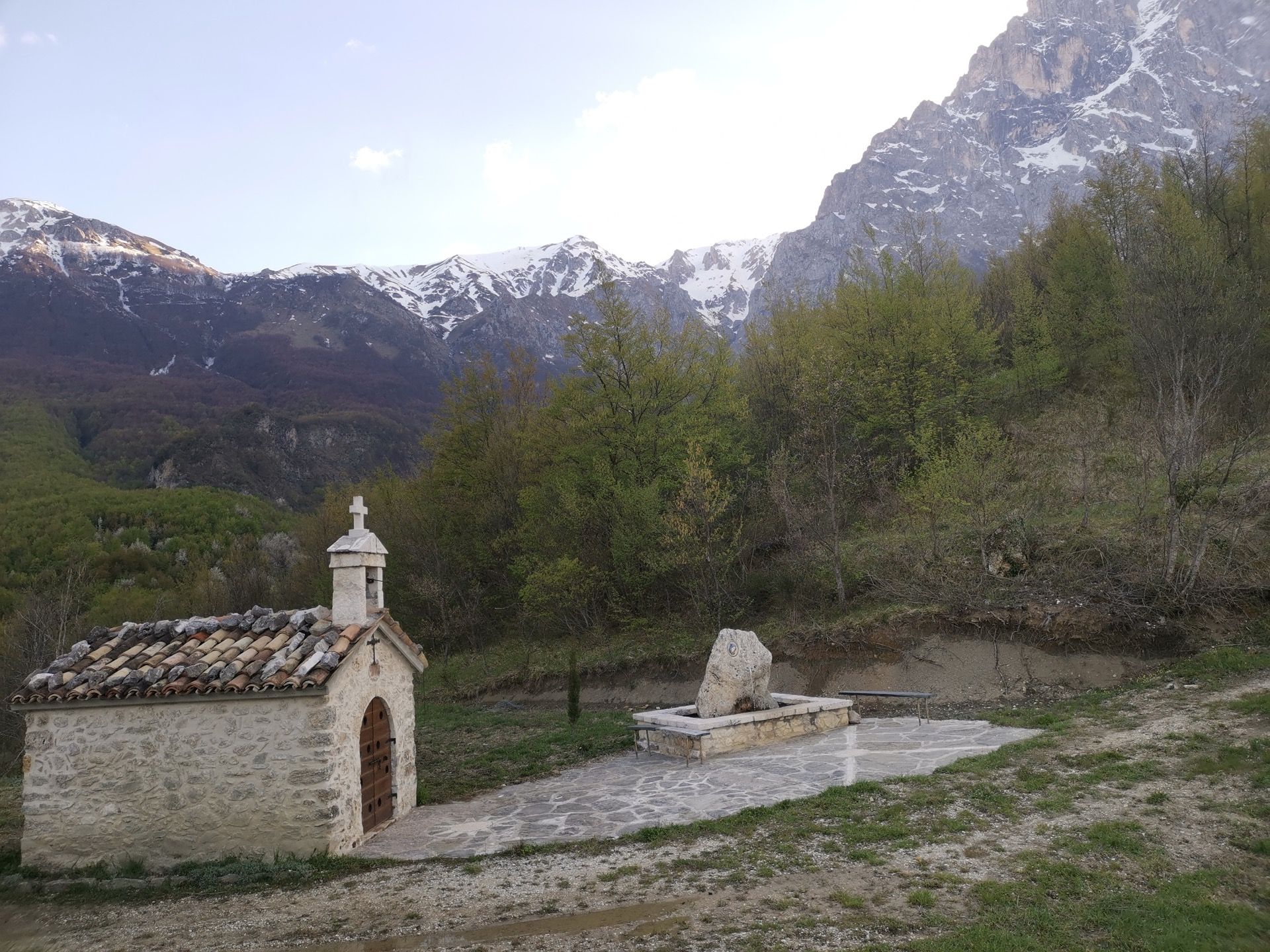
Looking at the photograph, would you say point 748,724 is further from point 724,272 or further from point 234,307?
point 724,272

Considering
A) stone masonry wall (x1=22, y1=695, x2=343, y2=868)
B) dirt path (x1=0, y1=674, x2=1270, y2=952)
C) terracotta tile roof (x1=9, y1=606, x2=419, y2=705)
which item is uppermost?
terracotta tile roof (x1=9, y1=606, x2=419, y2=705)

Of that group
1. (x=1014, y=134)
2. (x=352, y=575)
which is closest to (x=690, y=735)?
(x=352, y=575)

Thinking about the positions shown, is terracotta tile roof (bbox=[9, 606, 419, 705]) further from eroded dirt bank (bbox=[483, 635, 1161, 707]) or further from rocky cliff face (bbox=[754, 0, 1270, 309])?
rocky cliff face (bbox=[754, 0, 1270, 309])

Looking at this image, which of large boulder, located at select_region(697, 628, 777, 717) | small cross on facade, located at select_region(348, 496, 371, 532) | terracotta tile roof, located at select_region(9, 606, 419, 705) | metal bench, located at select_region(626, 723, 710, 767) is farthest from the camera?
large boulder, located at select_region(697, 628, 777, 717)

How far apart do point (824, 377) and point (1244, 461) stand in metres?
10.6

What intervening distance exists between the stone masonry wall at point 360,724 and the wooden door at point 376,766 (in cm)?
8

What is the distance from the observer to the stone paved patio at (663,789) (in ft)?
28.6

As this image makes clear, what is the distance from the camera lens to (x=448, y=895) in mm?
6691

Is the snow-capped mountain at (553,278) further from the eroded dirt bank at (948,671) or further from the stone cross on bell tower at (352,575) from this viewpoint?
the stone cross on bell tower at (352,575)

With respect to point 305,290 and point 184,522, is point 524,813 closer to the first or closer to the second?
point 184,522

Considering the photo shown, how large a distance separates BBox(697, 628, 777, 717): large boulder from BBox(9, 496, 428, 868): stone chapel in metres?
6.02

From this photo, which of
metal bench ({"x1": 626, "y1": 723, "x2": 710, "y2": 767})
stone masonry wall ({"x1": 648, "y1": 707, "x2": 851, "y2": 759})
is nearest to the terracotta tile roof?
metal bench ({"x1": 626, "y1": 723, "x2": 710, "y2": 767})

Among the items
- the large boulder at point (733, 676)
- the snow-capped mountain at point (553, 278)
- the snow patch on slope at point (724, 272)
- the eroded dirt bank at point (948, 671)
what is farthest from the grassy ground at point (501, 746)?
the snow patch on slope at point (724, 272)

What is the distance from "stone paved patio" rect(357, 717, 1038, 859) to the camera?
8.73 m
